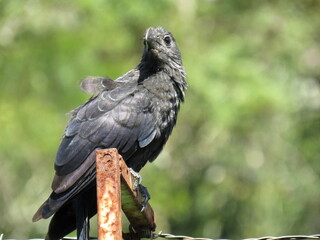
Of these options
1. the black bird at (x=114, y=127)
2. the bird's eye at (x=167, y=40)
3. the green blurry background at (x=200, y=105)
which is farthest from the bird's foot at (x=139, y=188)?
the green blurry background at (x=200, y=105)

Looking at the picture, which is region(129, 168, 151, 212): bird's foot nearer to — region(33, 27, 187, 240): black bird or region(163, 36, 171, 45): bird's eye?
region(33, 27, 187, 240): black bird

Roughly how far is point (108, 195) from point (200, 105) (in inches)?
343

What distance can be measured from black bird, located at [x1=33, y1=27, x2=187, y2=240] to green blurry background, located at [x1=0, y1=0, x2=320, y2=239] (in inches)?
161

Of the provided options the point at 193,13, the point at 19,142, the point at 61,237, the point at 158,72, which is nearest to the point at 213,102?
the point at 193,13

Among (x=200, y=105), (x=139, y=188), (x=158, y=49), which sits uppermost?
(x=200, y=105)

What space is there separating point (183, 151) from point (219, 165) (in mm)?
755

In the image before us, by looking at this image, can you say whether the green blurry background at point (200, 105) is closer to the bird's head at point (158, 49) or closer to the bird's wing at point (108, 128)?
the bird's head at point (158, 49)

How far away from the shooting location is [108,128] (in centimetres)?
537

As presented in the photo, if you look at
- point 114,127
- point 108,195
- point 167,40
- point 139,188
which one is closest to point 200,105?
point 167,40

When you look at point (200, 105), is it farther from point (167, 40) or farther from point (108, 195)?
point (108, 195)

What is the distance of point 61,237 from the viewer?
5121 mm

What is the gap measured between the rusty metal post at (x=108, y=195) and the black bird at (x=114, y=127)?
124 centimetres

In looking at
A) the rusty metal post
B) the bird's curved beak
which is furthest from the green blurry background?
the rusty metal post

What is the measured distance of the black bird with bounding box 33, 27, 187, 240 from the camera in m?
5.05
